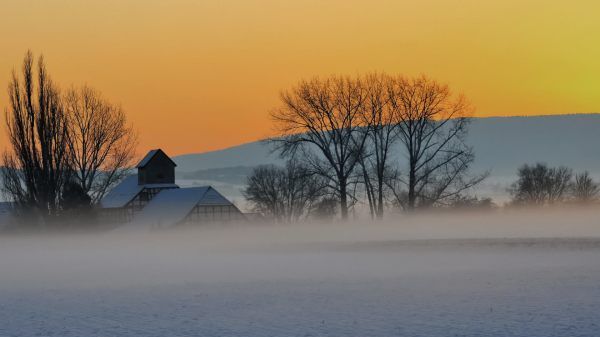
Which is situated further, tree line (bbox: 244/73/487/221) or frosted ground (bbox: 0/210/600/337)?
tree line (bbox: 244/73/487/221)

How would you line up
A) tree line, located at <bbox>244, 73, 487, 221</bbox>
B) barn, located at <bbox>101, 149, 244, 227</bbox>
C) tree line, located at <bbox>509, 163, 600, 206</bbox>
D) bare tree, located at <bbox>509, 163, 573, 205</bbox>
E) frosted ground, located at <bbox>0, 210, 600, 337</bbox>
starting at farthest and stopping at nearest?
tree line, located at <bbox>509, 163, 600, 206</bbox> < bare tree, located at <bbox>509, 163, 573, 205</bbox> < barn, located at <bbox>101, 149, 244, 227</bbox> < tree line, located at <bbox>244, 73, 487, 221</bbox> < frosted ground, located at <bbox>0, 210, 600, 337</bbox>

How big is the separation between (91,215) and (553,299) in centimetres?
5122

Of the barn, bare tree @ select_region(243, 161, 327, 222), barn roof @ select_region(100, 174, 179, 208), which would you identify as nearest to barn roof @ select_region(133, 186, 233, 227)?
the barn

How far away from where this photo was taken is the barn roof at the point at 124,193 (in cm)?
9569

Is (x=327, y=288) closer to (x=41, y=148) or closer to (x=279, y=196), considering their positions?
(x=41, y=148)

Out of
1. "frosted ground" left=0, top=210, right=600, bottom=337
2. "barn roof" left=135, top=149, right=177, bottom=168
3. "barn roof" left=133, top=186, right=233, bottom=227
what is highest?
"barn roof" left=135, top=149, right=177, bottom=168

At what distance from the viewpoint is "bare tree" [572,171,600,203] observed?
116 meters

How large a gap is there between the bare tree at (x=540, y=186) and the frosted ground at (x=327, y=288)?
59792 millimetres

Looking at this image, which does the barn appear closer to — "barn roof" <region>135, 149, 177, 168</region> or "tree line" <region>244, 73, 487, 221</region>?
"barn roof" <region>135, 149, 177, 168</region>

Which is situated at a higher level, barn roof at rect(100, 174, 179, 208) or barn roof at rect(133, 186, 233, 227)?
barn roof at rect(100, 174, 179, 208)

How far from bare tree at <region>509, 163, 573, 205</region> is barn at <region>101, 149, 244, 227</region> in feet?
130

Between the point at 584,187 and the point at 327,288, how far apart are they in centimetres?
9968

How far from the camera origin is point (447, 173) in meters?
57.2

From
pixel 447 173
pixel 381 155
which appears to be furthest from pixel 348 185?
pixel 447 173
